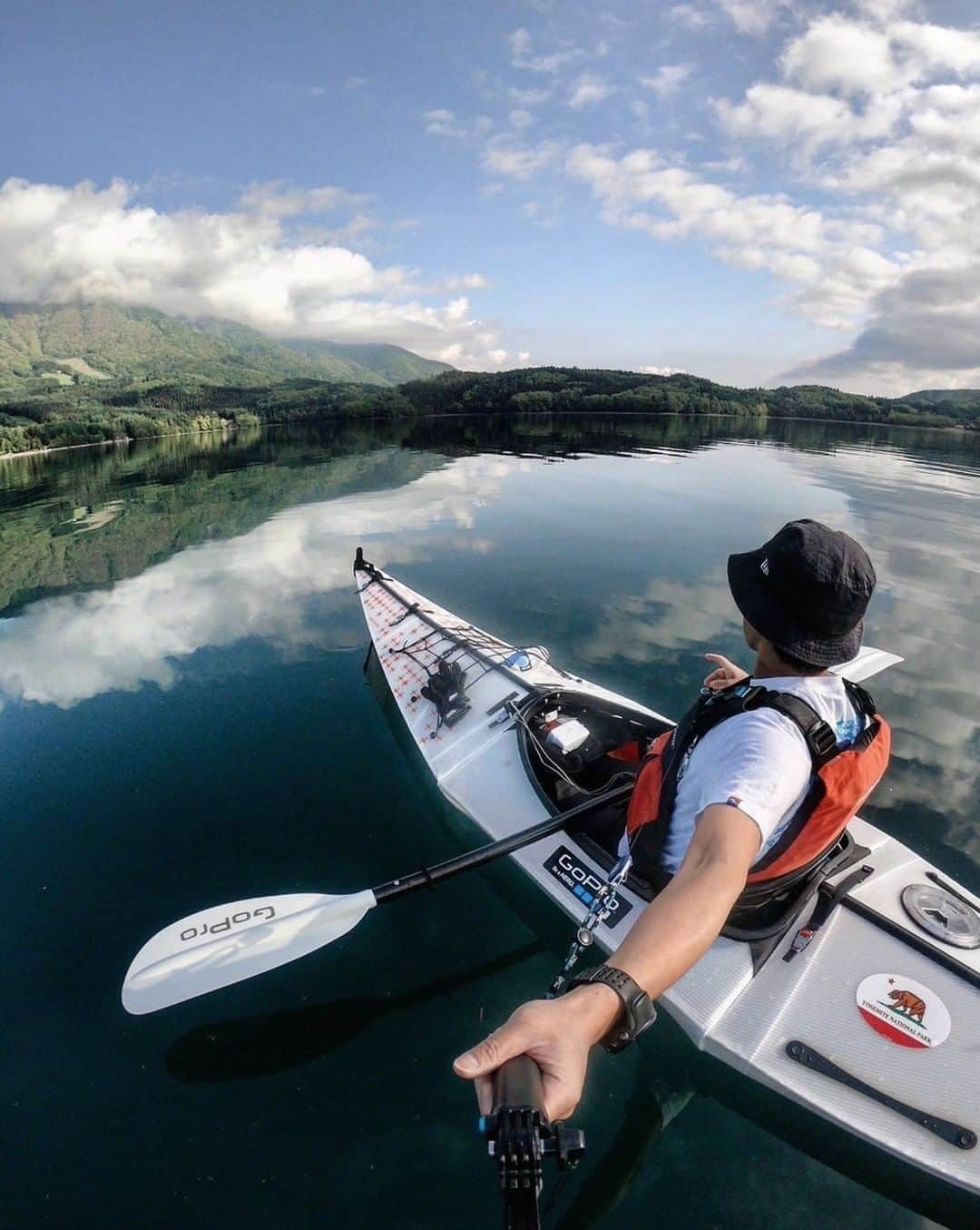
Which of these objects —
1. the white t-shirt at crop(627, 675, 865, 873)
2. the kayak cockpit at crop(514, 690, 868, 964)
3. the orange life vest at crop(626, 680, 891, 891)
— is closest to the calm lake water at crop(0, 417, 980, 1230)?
the kayak cockpit at crop(514, 690, 868, 964)

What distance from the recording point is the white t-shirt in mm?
2281

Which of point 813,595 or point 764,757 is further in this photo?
point 813,595

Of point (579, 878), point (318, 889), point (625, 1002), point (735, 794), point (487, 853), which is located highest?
point (735, 794)

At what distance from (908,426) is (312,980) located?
464 feet

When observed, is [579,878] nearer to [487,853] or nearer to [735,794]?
[487,853]

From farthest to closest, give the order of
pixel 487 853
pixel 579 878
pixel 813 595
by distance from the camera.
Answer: pixel 579 878 → pixel 487 853 → pixel 813 595

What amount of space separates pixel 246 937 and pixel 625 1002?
4123 millimetres

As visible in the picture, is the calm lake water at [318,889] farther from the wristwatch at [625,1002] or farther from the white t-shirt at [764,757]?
the wristwatch at [625,1002]

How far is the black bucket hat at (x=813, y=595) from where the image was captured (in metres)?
2.58

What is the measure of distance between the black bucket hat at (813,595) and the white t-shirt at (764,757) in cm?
19

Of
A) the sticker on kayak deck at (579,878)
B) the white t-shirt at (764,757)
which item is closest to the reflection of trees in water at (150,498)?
the sticker on kayak deck at (579,878)

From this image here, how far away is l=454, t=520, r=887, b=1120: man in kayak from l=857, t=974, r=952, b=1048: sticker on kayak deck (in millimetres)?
1744

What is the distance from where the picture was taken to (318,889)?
6137 millimetres

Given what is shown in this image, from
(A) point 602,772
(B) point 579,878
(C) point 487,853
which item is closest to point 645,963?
(C) point 487,853
